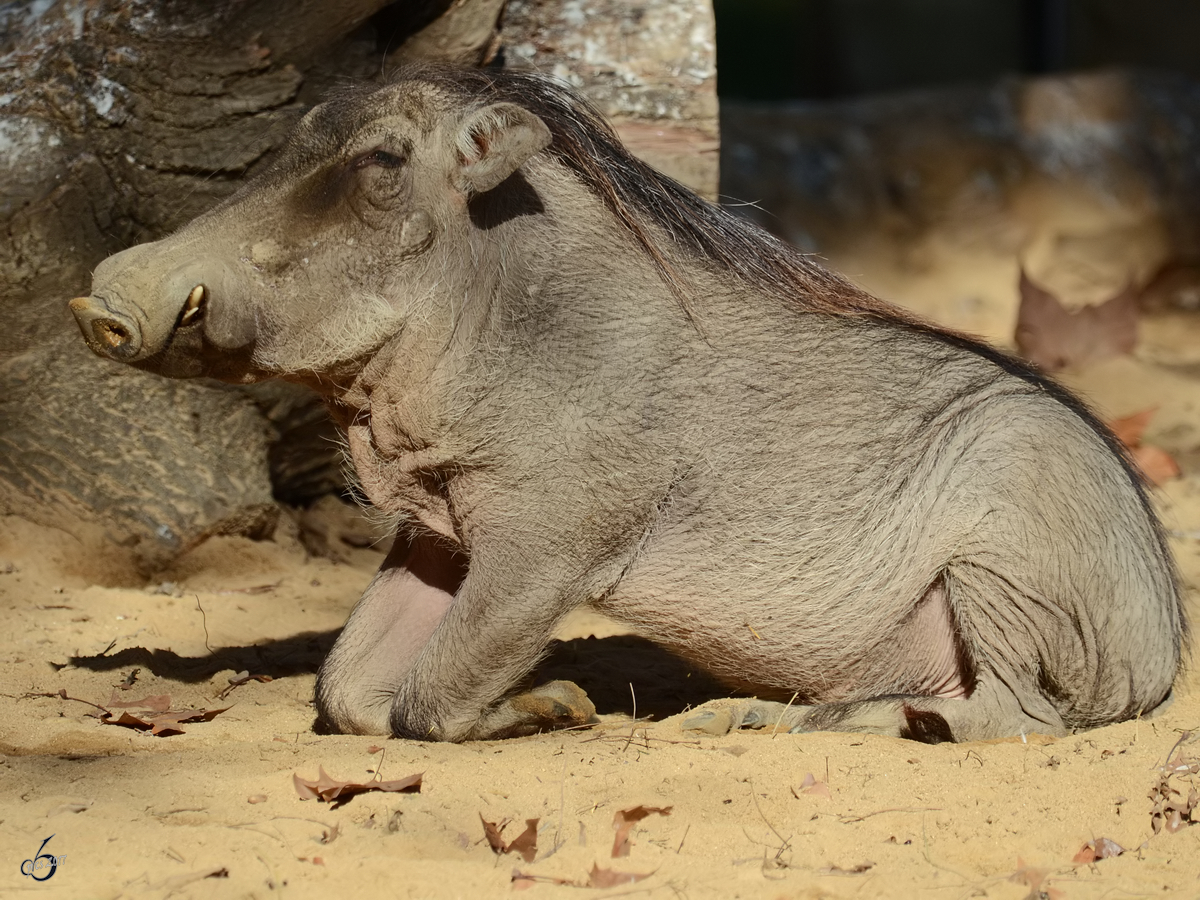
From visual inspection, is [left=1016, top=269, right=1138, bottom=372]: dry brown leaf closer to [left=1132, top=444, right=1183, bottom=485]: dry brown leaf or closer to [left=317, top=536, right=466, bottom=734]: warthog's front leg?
[left=1132, top=444, right=1183, bottom=485]: dry brown leaf

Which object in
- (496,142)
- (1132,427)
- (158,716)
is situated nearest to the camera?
(496,142)

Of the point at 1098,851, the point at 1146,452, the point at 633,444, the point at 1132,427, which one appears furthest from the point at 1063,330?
the point at 1098,851

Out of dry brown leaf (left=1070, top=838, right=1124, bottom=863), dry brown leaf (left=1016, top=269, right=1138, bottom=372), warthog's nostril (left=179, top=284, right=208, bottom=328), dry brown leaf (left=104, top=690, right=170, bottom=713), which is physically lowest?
dry brown leaf (left=1016, top=269, right=1138, bottom=372)

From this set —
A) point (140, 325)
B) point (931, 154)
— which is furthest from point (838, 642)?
point (931, 154)

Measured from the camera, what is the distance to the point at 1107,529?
3229 millimetres

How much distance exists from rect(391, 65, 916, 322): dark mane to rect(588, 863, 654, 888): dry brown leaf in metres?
1.40

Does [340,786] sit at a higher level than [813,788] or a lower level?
higher

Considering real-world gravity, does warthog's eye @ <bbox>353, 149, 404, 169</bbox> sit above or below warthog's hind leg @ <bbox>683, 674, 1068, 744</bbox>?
above

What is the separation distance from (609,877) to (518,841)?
0.20 m

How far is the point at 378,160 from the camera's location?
307 centimetres

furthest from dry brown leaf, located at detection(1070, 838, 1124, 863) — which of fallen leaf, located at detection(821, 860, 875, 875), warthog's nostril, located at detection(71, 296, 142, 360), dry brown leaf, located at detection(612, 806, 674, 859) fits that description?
warthog's nostril, located at detection(71, 296, 142, 360)

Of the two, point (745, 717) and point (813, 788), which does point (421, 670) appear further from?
point (813, 788)

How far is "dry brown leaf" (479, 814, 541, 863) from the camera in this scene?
7.84ft

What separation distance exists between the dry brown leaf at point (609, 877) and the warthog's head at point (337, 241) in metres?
1.33
